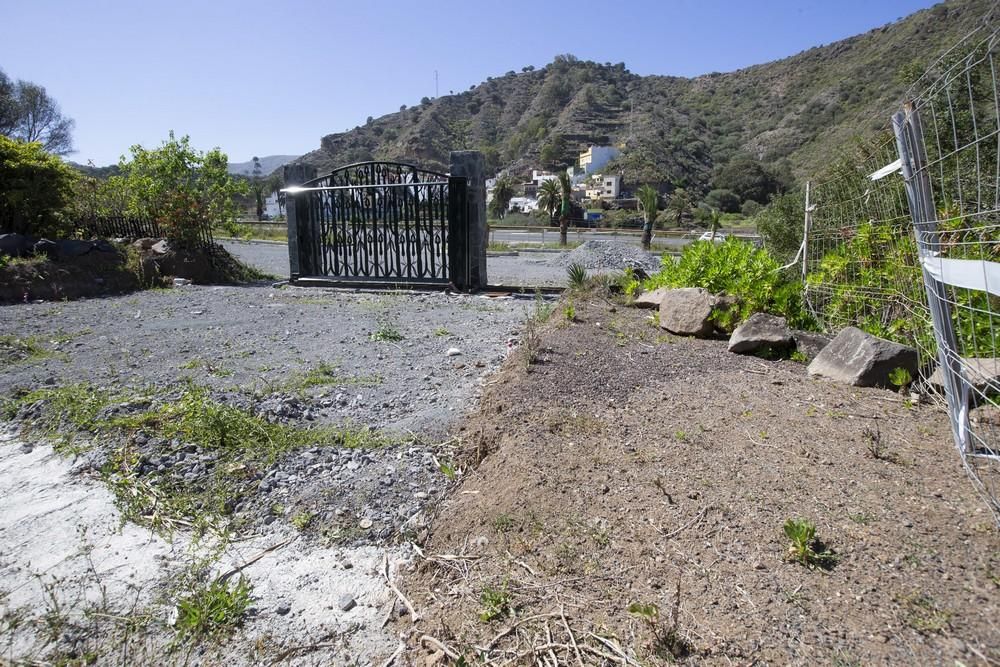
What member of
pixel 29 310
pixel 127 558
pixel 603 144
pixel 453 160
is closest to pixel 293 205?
pixel 453 160

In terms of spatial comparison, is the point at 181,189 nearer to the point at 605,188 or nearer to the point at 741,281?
the point at 741,281

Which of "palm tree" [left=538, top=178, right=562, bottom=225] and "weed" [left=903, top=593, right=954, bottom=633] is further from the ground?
"palm tree" [left=538, top=178, right=562, bottom=225]

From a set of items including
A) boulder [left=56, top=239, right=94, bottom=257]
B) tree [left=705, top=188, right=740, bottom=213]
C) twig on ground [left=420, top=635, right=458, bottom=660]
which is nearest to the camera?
twig on ground [left=420, top=635, right=458, bottom=660]

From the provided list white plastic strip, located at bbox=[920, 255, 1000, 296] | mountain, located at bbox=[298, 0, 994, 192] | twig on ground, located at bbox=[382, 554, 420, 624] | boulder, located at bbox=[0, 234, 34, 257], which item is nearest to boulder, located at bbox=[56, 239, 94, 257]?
boulder, located at bbox=[0, 234, 34, 257]

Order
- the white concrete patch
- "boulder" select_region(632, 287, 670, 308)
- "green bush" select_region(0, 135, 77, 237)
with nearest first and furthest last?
the white concrete patch → "boulder" select_region(632, 287, 670, 308) → "green bush" select_region(0, 135, 77, 237)

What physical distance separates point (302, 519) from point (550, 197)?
41247 mm

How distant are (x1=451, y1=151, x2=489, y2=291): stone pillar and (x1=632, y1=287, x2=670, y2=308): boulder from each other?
3.68m

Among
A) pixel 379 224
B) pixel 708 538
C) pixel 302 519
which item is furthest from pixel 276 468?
pixel 379 224

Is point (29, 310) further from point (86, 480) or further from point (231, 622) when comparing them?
point (231, 622)

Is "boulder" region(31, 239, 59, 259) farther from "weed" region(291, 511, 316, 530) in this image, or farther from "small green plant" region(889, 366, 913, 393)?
"small green plant" region(889, 366, 913, 393)

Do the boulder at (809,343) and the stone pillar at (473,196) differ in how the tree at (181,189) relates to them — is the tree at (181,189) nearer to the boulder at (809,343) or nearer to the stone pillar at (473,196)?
the stone pillar at (473,196)

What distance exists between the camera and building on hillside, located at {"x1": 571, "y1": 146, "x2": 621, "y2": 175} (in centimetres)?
8244

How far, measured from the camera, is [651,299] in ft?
19.7

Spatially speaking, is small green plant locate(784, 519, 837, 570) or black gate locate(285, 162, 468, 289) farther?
black gate locate(285, 162, 468, 289)
